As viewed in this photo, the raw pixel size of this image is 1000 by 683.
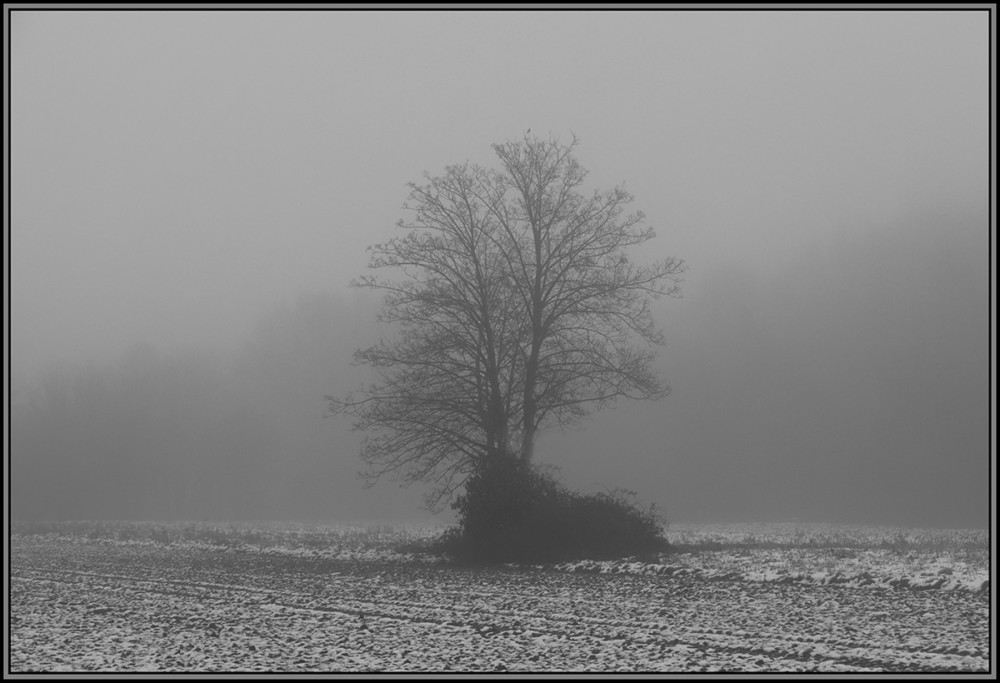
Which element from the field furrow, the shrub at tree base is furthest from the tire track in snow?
the shrub at tree base

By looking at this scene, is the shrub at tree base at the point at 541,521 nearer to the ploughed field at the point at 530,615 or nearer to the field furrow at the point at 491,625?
the ploughed field at the point at 530,615

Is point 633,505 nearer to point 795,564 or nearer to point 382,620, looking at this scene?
point 795,564

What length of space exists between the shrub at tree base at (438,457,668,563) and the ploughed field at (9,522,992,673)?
1209 mm

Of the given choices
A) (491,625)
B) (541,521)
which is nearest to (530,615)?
(491,625)

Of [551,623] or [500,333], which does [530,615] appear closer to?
[551,623]

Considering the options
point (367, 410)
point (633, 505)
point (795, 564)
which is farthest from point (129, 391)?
point (795, 564)

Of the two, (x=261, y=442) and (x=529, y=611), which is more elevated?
(x=261, y=442)

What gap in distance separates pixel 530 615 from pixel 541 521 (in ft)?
28.3

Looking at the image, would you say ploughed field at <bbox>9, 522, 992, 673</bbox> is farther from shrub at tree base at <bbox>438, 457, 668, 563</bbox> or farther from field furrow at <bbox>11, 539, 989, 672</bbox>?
shrub at tree base at <bbox>438, 457, 668, 563</bbox>

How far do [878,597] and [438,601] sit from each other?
21.1ft

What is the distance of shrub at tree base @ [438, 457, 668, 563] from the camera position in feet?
67.3

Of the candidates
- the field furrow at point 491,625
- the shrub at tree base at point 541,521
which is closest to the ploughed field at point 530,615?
the field furrow at point 491,625

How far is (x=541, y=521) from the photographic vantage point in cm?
2072

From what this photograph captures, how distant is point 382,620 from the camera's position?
12.0 m
